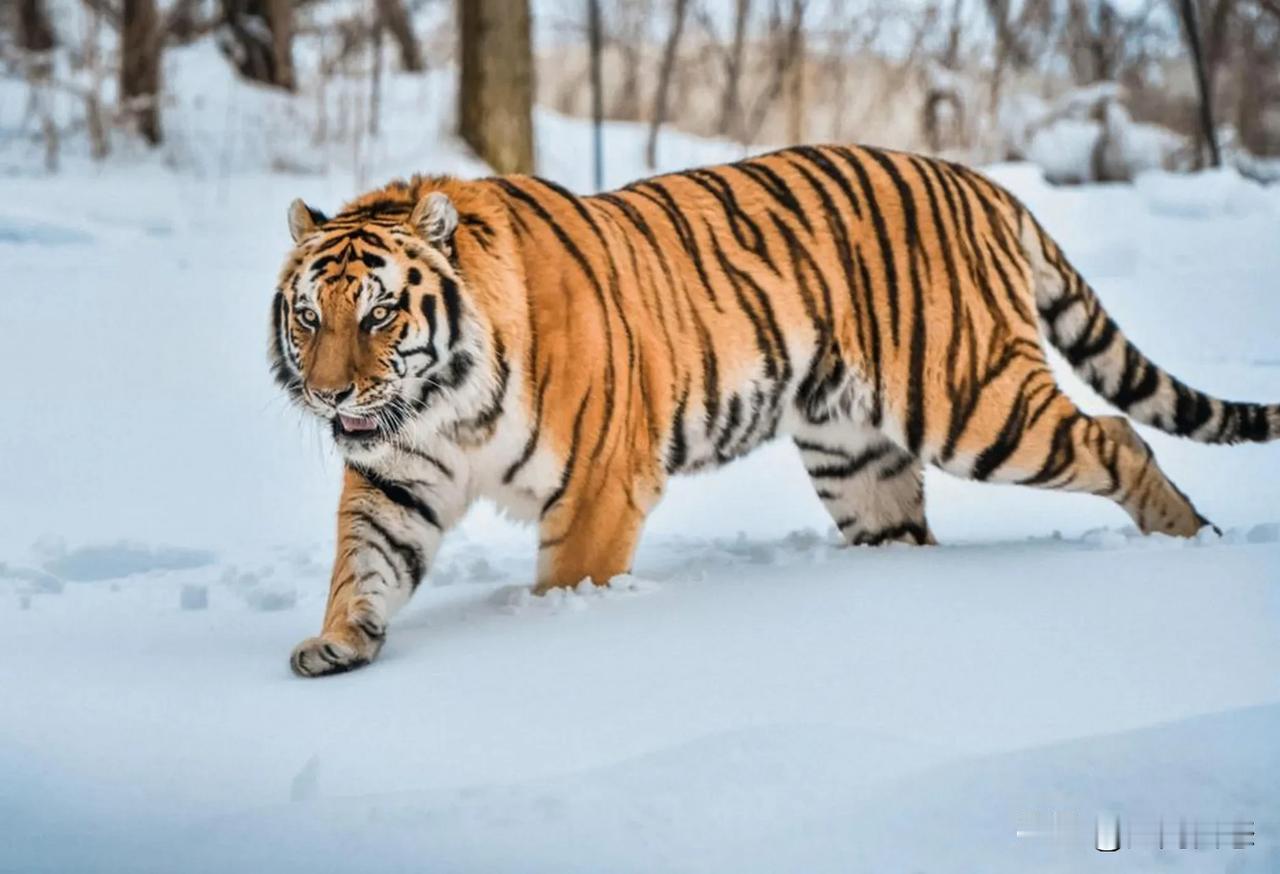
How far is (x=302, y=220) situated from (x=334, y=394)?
17.3 inches

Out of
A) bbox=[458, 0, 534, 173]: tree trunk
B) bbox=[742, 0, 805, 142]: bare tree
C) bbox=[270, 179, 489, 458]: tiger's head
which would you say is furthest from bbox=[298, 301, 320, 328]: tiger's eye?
bbox=[742, 0, 805, 142]: bare tree

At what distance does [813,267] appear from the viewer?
11.3 feet

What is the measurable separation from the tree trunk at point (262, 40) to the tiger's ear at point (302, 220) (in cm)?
831

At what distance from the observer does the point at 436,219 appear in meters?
2.90

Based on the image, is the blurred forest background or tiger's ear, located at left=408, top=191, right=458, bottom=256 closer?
tiger's ear, located at left=408, top=191, right=458, bottom=256

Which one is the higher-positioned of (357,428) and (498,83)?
(357,428)

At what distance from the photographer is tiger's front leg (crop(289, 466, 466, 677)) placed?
2.89 m

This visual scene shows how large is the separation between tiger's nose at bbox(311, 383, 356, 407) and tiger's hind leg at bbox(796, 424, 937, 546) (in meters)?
1.32

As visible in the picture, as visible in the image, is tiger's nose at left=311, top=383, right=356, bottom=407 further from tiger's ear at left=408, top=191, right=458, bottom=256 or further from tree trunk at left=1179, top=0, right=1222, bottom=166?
tree trunk at left=1179, top=0, right=1222, bottom=166

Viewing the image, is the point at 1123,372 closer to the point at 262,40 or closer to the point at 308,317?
the point at 308,317

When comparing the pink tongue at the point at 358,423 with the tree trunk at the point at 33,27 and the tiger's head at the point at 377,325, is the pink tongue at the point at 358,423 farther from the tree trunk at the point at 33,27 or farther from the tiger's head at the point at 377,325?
the tree trunk at the point at 33,27

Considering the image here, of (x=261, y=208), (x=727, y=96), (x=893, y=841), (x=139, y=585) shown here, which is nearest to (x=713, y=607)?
(x=893, y=841)

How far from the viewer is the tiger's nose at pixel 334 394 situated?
8.90 ft

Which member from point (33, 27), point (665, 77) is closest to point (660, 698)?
point (665, 77)
